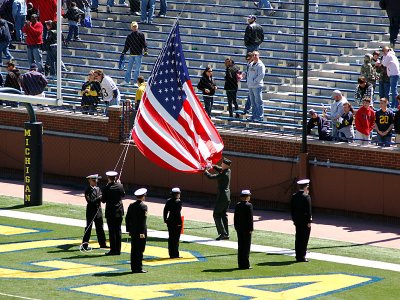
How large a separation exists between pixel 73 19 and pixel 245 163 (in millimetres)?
9016

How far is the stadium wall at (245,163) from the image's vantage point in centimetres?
2705

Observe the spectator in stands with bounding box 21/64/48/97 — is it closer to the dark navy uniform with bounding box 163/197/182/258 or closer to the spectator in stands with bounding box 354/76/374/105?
the spectator in stands with bounding box 354/76/374/105

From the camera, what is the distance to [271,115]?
30062 millimetres

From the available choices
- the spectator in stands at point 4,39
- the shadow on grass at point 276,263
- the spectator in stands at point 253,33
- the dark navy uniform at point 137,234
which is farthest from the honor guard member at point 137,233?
the spectator in stands at point 4,39

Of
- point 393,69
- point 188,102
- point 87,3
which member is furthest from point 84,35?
point 188,102

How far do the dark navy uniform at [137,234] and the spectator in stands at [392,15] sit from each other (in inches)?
439

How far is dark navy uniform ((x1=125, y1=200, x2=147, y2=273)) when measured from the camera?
21672 mm

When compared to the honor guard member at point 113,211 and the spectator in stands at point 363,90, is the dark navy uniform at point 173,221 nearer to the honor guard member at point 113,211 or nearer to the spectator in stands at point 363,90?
the honor guard member at point 113,211

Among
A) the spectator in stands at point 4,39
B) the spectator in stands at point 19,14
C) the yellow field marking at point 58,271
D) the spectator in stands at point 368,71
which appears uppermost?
the spectator in stands at point 19,14

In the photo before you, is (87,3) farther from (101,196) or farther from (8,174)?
(101,196)

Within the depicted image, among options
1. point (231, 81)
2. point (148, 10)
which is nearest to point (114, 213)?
point (231, 81)

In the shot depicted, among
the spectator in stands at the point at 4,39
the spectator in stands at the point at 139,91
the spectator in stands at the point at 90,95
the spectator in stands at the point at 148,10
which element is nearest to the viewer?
the spectator in stands at the point at 139,91

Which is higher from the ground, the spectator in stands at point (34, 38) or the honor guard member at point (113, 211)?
the spectator in stands at point (34, 38)

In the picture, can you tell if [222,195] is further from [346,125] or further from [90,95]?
[90,95]
